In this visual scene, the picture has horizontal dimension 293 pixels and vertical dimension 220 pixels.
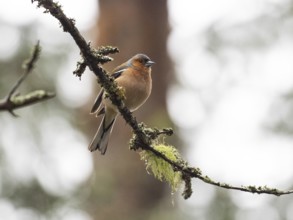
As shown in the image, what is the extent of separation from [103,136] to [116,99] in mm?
1933

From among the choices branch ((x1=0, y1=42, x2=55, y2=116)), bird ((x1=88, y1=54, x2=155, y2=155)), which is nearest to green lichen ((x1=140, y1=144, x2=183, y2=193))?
bird ((x1=88, y1=54, x2=155, y2=155))

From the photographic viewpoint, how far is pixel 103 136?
4.56 metres

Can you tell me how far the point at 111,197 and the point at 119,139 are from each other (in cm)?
82

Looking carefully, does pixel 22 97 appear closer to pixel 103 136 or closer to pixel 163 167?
pixel 163 167

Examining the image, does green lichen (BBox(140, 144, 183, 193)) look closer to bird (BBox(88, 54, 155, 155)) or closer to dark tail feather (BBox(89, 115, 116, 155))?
dark tail feather (BBox(89, 115, 116, 155))

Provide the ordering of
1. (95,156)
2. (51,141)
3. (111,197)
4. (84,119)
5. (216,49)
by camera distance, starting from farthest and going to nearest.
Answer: (216,49) < (51,141) < (84,119) < (95,156) < (111,197)

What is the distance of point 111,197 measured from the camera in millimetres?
6996

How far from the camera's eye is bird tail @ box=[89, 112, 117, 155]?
4.29 m

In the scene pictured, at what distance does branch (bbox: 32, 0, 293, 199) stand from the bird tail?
131 cm

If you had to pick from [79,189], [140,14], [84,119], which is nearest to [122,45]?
[140,14]

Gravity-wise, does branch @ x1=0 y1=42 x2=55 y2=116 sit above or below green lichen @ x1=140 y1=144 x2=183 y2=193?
below

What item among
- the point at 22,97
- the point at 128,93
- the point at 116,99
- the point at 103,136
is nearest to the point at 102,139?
the point at 103,136

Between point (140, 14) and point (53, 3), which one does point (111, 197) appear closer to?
point (140, 14)

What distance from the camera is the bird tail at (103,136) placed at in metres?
4.29
